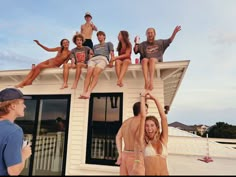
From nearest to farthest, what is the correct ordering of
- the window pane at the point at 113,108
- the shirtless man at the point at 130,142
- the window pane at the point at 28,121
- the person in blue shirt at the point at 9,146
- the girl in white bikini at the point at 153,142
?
1. the person in blue shirt at the point at 9,146
2. the girl in white bikini at the point at 153,142
3. the shirtless man at the point at 130,142
4. the window pane at the point at 113,108
5. the window pane at the point at 28,121

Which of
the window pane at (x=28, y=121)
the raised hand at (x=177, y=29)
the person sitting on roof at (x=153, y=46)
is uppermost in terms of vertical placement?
the raised hand at (x=177, y=29)

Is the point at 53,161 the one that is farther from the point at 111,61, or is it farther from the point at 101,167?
the point at 111,61

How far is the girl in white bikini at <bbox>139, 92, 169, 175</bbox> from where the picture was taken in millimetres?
1809

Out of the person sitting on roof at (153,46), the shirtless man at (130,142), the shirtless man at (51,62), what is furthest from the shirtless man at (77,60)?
the shirtless man at (130,142)

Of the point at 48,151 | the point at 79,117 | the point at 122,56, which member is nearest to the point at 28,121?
the point at 48,151

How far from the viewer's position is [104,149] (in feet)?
14.4

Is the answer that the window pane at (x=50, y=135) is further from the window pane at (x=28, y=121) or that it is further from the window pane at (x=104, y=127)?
the window pane at (x=104, y=127)

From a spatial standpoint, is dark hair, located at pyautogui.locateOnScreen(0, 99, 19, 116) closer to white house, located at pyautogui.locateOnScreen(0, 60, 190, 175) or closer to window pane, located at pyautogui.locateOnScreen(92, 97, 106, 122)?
white house, located at pyautogui.locateOnScreen(0, 60, 190, 175)

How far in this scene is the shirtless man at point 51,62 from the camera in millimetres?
4684

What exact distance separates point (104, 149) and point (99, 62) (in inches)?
74.7

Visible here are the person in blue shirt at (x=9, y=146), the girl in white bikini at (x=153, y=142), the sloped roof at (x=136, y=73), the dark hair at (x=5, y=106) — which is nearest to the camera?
the person in blue shirt at (x=9, y=146)

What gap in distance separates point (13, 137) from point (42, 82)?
4134mm

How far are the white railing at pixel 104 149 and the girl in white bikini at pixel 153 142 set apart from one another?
2.50m

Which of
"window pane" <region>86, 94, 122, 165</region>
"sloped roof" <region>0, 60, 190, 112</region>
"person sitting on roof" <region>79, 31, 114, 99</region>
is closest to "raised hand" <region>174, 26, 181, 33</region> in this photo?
"sloped roof" <region>0, 60, 190, 112</region>
